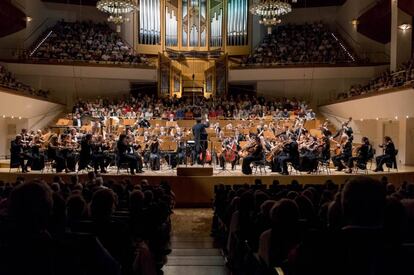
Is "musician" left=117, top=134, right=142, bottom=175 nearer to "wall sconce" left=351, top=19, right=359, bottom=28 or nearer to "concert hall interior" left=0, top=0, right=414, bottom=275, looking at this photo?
"concert hall interior" left=0, top=0, right=414, bottom=275

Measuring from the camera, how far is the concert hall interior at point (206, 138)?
2.33 meters

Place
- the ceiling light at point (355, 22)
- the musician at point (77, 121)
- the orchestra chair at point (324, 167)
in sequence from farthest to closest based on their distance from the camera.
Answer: the ceiling light at point (355, 22), the musician at point (77, 121), the orchestra chair at point (324, 167)

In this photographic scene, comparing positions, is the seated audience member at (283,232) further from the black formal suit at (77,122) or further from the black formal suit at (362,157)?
the black formal suit at (77,122)

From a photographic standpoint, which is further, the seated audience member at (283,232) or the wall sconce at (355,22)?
the wall sconce at (355,22)

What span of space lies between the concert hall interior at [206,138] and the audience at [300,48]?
0.29 ft

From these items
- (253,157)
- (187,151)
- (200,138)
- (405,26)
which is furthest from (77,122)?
(405,26)

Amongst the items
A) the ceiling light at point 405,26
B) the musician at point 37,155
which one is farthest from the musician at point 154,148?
the ceiling light at point 405,26

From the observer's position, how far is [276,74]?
22422 millimetres

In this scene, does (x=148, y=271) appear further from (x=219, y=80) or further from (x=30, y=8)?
(x=30, y=8)

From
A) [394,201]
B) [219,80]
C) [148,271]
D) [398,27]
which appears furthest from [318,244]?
[219,80]

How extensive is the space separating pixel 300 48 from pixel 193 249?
18854mm

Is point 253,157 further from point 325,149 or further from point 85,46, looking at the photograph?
point 85,46

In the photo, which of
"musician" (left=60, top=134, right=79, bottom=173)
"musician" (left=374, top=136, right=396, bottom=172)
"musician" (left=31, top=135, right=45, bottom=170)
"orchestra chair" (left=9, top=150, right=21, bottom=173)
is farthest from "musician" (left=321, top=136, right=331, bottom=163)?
"orchestra chair" (left=9, top=150, right=21, bottom=173)

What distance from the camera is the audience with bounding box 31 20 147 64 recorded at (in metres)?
22.1
